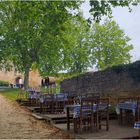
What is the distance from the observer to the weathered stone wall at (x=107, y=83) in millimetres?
18031

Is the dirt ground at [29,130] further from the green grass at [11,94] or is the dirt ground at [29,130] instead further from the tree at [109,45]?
the tree at [109,45]

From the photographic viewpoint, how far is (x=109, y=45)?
210ft

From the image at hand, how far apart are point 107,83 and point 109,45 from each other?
43.8m

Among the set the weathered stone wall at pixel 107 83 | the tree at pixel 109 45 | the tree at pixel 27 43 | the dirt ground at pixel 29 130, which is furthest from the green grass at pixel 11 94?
the tree at pixel 109 45

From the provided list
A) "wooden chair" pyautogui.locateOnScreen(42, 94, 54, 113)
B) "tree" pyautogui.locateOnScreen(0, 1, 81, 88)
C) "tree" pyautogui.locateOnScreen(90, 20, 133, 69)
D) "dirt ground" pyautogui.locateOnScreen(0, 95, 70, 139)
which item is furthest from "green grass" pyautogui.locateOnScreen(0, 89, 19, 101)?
"tree" pyautogui.locateOnScreen(90, 20, 133, 69)

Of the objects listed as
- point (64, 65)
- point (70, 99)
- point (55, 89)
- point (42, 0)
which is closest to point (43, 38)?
point (64, 65)

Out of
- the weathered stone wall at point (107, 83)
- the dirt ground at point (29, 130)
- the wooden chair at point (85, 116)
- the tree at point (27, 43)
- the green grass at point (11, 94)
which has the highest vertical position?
the tree at point (27, 43)

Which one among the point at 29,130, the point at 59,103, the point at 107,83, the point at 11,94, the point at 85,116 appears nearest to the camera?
the point at 85,116

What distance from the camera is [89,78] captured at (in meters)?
23.9

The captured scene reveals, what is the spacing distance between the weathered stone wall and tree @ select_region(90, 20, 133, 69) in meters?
37.0

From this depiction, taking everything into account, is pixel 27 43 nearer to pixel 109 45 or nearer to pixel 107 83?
pixel 109 45

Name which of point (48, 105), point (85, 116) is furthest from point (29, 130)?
point (48, 105)

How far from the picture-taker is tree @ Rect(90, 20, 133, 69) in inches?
2517

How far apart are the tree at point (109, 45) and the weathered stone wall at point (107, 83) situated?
121 ft
